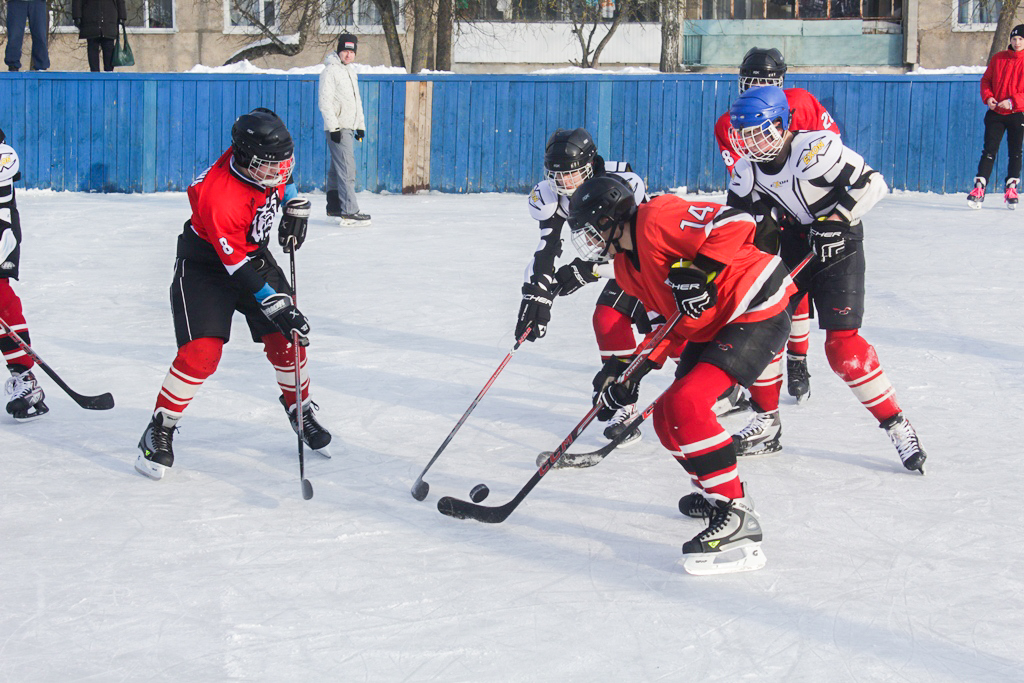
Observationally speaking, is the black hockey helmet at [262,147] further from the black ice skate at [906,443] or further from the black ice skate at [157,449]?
the black ice skate at [906,443]

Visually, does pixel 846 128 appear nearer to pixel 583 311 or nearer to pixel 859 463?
pixel 583 311

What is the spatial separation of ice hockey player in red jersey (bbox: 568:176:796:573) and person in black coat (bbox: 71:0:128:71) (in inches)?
352

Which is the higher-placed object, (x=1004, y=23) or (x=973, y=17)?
(x=973, y=17)

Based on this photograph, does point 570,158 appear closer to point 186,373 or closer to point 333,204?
point 186,373

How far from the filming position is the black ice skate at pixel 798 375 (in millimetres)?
4199

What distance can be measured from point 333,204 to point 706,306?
20.0 ft

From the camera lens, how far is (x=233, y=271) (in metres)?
3.26

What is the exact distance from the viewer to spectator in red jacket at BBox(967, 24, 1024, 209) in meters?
8.02

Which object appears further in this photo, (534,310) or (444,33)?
(444,33)

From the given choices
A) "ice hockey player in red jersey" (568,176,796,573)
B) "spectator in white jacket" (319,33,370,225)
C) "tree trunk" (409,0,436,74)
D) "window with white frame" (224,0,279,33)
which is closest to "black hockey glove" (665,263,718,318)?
"ice hockey player in red jersey" (568,176,796,573)

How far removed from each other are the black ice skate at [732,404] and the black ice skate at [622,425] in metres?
0.34

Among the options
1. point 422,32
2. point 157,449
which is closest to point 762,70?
point 157,449

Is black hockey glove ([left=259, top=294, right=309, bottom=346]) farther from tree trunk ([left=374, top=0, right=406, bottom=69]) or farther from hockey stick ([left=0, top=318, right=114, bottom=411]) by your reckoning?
tree trunk ([left=374, top=0, right=406, bottom=69])

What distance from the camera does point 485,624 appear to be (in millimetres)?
2447
